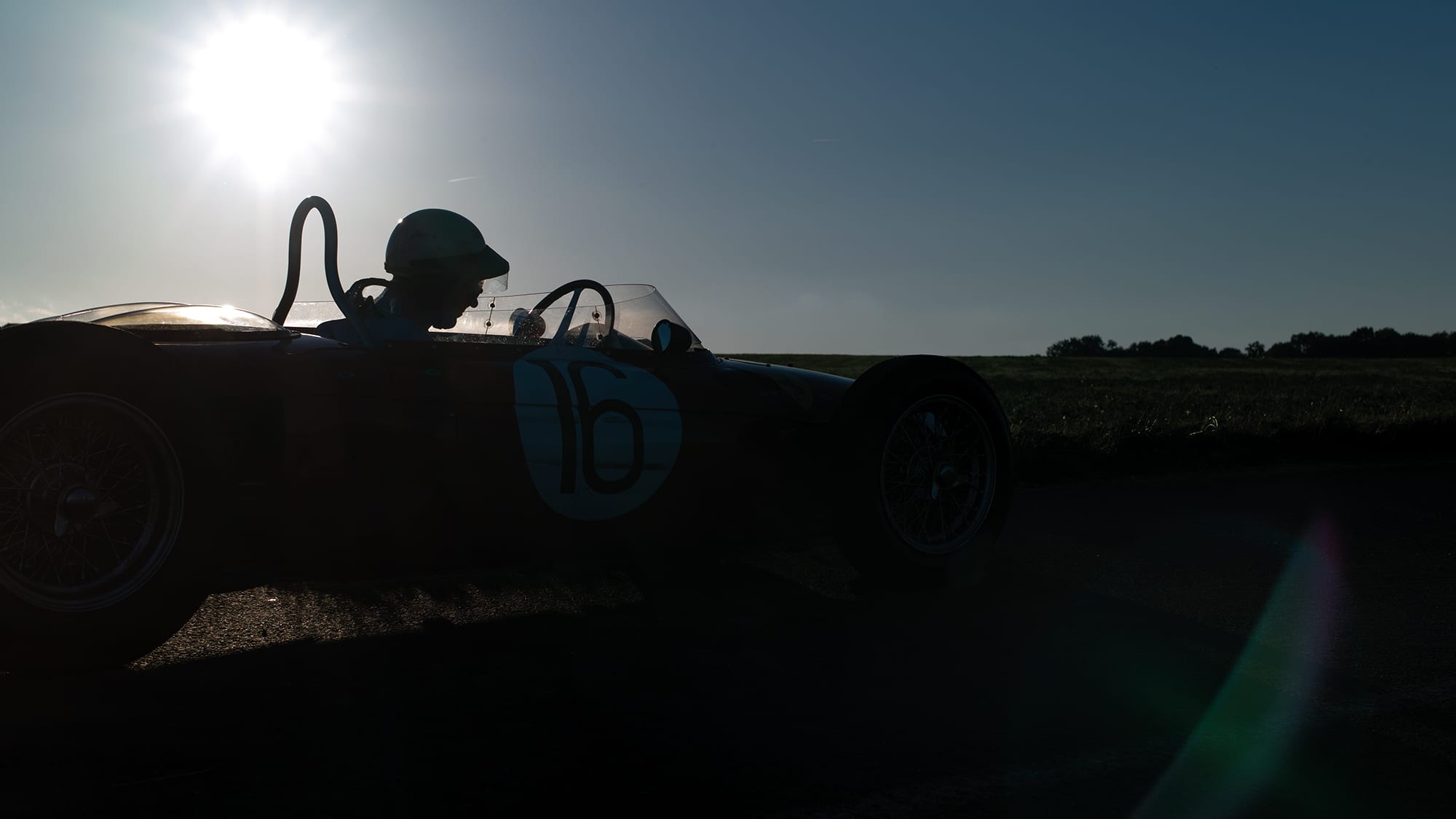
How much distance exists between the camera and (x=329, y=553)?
3.54 meters

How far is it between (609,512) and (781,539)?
32.8 inches

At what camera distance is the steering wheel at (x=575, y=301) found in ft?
15.7

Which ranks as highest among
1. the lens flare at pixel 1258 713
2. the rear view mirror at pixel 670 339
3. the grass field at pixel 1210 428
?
the rear view mirror at pixel 670 339

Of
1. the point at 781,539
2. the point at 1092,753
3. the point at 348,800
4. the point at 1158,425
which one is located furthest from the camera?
the point at 1158,425

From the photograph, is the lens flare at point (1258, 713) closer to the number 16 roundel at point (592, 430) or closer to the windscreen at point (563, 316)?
the number 16 roundel at point (592, 430)

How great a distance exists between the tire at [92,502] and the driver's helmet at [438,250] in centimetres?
184

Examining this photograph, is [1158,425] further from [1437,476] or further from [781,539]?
[781,539]

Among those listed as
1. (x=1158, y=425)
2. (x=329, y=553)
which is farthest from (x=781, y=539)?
(x=1158, y=425)

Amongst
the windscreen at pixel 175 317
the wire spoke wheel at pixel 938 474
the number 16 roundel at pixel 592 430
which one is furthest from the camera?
the wire spoke wheel at pixel 938 474

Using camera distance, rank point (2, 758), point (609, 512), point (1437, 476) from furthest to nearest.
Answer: point (1437, 476) → point (609, 512) → point (2, 758)

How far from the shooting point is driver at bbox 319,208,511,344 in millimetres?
4938

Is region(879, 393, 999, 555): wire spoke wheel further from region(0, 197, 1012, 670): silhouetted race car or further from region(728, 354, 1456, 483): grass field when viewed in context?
region(728, 354, 1456, 483): grass field

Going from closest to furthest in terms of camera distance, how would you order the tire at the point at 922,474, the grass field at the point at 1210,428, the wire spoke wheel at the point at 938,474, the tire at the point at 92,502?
the tire at the point at 92,502
the tire at the point at 922,474
the wire spoke wheel at the point at 938,474
the grass field at the point at 1210,428

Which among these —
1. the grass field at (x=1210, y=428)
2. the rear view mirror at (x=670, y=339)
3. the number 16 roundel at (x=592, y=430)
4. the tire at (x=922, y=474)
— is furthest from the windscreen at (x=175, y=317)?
the grass field at (x=1210, y=428)
